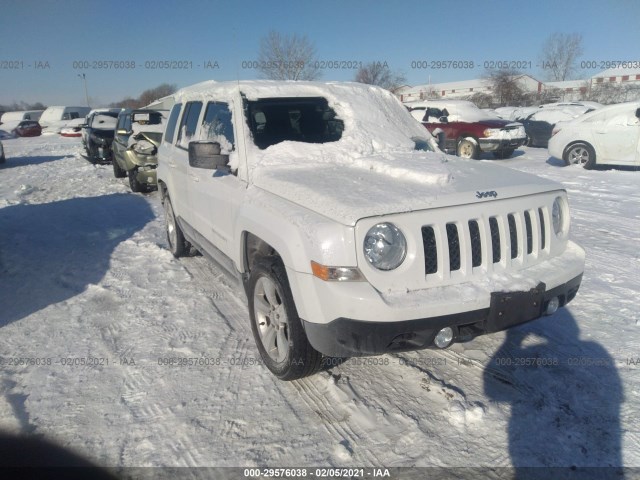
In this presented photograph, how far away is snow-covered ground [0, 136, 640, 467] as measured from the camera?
7.92 ft

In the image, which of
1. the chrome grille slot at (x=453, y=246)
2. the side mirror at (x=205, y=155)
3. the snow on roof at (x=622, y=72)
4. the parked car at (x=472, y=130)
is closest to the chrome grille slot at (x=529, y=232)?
the chrome grille slot at (x=453, y=246)

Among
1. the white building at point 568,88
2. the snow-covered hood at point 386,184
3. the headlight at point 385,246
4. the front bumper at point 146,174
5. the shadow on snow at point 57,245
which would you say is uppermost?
the white building at point 568,88

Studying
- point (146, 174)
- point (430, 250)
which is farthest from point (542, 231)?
point (146, 174)

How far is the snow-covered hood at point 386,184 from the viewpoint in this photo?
8.00ft

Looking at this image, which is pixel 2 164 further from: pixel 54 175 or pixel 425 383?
pixel 425 383

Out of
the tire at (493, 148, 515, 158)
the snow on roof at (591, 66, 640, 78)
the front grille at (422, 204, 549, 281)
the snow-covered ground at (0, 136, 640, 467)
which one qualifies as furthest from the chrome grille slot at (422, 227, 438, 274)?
the snow on roof at (591, 66, 640, 78)

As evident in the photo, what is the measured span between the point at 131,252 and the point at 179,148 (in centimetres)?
171

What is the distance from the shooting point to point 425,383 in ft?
9.64

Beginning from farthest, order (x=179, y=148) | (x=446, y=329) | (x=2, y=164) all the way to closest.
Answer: (x=2, y=164) → (x=179, y=148) → (x=446, y=329)

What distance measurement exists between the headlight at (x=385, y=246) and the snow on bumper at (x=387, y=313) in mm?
151

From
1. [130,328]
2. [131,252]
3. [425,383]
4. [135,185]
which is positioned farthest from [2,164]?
[425,383]

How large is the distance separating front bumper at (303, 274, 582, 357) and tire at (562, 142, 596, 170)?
33.9 feet

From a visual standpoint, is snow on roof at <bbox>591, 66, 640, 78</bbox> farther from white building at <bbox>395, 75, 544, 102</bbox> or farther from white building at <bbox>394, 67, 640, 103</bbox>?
white building at <bbox>395, 75, 544, 102</bbox>

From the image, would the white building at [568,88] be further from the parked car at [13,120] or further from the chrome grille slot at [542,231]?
the chrome grille slot at [542,231]
